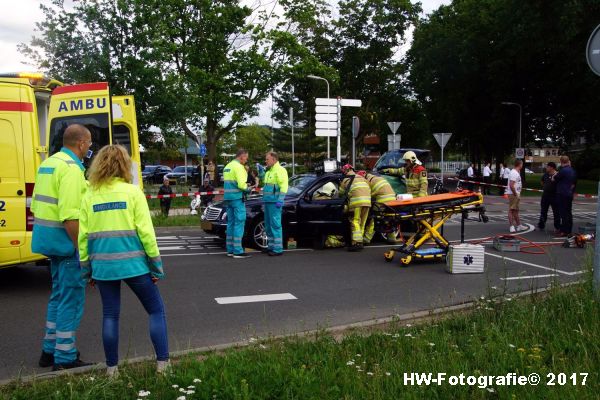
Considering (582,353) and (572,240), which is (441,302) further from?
(572,240)

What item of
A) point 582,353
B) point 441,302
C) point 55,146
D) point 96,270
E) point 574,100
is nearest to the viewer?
point 96,270

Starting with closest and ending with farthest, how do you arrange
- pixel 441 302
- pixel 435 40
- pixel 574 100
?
1. pixel 441 302
2. pixel 574 100
3. pixel 435 40

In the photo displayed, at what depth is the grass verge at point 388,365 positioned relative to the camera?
151 inches

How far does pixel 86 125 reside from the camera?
9148 millimetres

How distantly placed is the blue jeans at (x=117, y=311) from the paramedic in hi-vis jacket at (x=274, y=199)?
604 centimetres

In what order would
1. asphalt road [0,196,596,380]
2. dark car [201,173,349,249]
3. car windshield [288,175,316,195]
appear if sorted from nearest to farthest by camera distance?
asphalt road [0,196,596,380] < dark car [201,173,349,249] < car windshield [288,175,316,195]

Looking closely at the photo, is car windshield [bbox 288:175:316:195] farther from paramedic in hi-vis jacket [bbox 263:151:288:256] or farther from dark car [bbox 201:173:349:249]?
paramedic in hi-vis jacket [bbox 263:151:288:256]

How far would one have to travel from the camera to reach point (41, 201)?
4750mm

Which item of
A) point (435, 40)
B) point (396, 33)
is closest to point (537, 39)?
point (435, 40)

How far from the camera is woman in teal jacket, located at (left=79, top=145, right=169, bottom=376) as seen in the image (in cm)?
412

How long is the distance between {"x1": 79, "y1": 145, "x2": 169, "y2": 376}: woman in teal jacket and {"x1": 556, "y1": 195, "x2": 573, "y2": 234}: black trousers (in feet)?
38.8

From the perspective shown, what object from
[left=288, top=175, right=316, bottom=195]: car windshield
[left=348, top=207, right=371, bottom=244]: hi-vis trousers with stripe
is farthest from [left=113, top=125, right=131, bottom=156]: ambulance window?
[left=348, top=207, right=371, bottom=244]: hi-vis trousers with stripe

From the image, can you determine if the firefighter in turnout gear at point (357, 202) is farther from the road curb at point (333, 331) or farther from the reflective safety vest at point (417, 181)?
the road curb at point (333, 331)

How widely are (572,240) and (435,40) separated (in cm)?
3551
